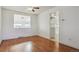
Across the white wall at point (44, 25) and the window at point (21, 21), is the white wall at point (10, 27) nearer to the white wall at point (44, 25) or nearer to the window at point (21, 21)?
the window at point (21, 21)

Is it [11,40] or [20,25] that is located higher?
[20,25]

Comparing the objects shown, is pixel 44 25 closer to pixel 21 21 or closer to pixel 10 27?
pixel 21 21

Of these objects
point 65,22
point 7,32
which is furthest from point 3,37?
point 65,22

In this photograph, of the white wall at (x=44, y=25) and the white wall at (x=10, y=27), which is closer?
the white wall at (x=10, y=27)

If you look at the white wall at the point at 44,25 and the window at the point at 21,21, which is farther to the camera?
the white wall at the point at 44,25

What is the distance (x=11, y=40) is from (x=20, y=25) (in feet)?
1.05

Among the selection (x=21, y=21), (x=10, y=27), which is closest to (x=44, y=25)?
(x=21, y=21)

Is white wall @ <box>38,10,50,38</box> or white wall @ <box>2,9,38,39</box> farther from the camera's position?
white wall @ <box>38,10,50,38</box>

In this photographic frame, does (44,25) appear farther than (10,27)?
Yes

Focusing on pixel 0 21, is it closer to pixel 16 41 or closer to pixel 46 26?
pixel 16 41

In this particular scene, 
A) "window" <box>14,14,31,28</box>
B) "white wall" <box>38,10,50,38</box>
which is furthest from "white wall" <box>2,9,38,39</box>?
"white wall" <box>38,10,50,38</box>

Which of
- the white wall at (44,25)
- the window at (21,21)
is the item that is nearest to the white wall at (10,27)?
the window at (21,21)

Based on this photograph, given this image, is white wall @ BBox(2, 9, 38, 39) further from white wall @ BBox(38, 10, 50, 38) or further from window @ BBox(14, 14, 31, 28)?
white wall @ BBox(38, 10, 50, 38)
